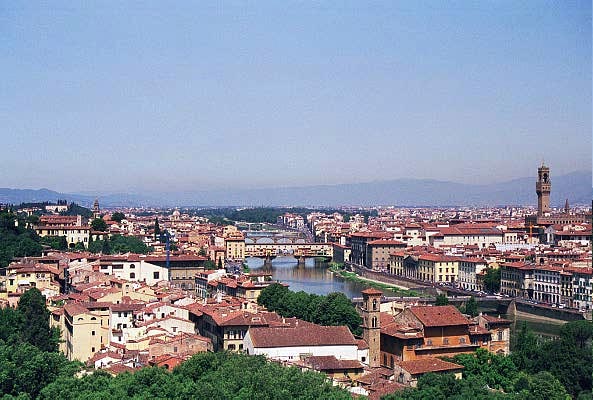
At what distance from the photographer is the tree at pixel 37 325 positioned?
1466 centimetres

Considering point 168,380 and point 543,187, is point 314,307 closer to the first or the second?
point 168,380

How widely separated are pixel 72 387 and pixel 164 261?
14.9 meters

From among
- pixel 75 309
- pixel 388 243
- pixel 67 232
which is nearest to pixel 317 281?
pixel 388 243

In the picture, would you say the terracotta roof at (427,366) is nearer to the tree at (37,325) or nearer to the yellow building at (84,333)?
the yellow building at (84,333)

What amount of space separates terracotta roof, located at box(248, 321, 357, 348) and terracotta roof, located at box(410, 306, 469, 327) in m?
1.46

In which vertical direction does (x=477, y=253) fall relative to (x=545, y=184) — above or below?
below

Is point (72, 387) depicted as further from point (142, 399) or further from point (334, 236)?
point (334, 236)

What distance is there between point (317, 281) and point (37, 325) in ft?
65.0

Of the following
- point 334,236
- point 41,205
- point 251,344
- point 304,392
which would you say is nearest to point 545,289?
point 251,344

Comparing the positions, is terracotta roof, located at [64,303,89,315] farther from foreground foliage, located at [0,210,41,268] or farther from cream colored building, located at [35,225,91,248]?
cream colored building, located at [35,225,91,248]

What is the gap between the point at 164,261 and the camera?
83.1 ft

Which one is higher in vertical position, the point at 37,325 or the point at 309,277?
the point at 37,325

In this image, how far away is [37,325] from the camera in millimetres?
14875

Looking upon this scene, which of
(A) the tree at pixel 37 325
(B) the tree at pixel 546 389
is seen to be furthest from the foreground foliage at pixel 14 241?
(B) the tree at pixel 546 389
